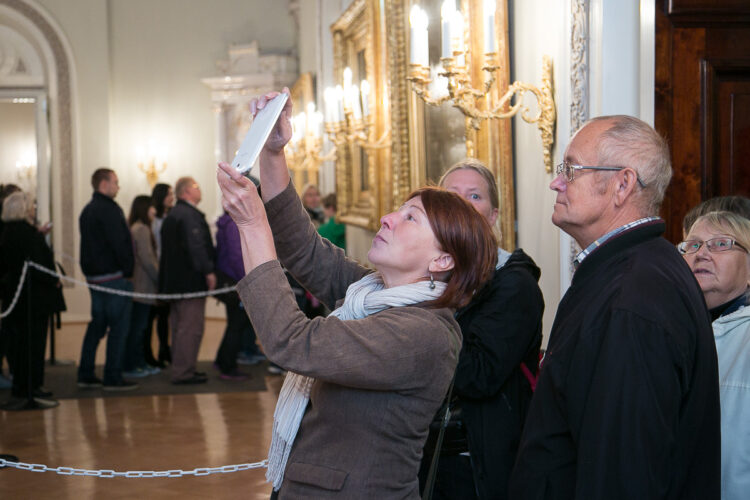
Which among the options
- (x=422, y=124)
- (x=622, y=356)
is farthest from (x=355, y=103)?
(x=622, y=356)

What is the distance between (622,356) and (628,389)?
0.22 feet

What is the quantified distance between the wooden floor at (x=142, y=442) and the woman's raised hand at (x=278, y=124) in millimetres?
3172

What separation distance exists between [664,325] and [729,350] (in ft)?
2.71

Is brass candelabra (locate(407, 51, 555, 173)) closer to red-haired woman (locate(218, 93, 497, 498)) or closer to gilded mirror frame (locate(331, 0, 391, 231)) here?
red-haired woman (locate(218, 93, 497, 498))

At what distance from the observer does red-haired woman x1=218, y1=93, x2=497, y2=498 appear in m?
1.89

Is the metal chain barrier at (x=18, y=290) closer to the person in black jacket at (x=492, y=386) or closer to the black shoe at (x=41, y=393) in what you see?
the black shoe at (x=41, y=393)

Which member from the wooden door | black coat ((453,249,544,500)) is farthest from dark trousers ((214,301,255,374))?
black coat ((453,249,544,500))

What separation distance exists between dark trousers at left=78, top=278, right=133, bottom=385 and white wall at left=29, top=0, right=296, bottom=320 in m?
6.84

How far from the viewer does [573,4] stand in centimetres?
344

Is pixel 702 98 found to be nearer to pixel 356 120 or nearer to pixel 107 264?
pixel 356 120

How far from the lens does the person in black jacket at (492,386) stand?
8.50ft

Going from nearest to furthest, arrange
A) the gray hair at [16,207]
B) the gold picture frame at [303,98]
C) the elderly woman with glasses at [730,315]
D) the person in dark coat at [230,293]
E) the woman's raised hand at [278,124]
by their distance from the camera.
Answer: the woman's raised hand at [278,124], the elderly woman with glasses at [730,315], the gray hair at [16,207], the person in dark coat at [230,293], the gold picture frame at [303,98]

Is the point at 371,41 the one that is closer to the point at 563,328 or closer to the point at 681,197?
the point at 681,197

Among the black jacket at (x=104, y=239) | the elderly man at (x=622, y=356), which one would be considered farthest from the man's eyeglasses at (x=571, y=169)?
the black jacket at (x=104, y=239)
